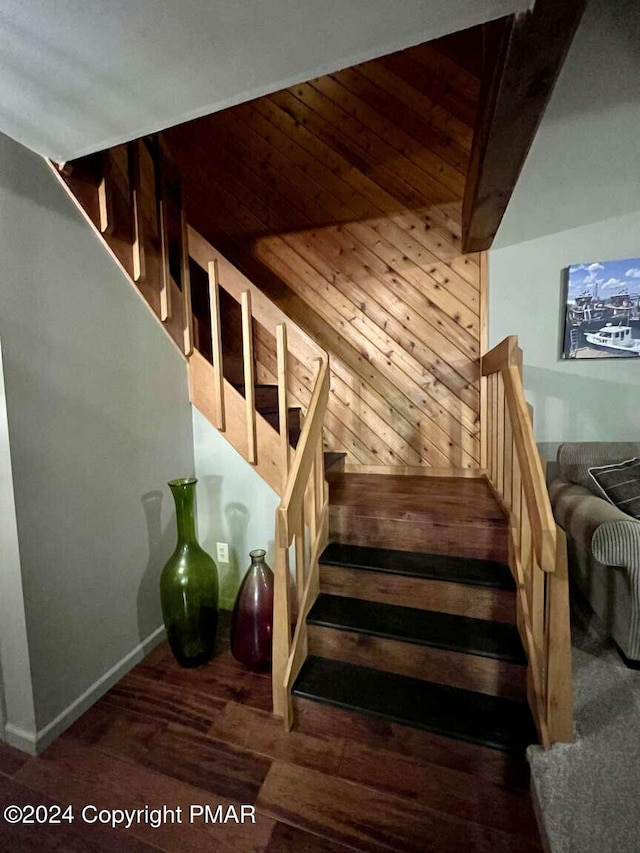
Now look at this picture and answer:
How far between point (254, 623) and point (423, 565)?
82 centimetres

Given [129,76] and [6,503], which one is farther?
[6,503]

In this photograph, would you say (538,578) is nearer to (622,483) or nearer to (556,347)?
(622,483)

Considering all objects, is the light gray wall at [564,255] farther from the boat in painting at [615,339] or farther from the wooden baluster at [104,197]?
the wooden baluster at [104,197]

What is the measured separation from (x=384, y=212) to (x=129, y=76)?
1.95 m

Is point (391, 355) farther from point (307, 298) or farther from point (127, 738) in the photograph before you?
point (127, 738)

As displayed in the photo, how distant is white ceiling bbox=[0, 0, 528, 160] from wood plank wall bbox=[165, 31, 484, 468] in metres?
1.66

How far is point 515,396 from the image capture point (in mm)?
1595

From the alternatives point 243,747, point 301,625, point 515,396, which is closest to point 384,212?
point 515,396

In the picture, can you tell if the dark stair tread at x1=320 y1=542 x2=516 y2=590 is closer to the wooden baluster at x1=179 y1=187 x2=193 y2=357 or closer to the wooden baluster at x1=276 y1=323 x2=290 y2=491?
the wooden baluster at x1=276 y1=323 x2=290 y2=491

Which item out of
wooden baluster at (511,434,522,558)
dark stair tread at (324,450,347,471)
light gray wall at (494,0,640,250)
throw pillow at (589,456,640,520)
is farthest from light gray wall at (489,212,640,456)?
dark stair tread at (324,450,347,471)

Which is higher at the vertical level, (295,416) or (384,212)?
(384,212)

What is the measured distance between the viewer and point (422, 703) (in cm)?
145

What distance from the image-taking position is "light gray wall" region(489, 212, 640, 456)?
246cm

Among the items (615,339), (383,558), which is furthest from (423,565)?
(615,339)
